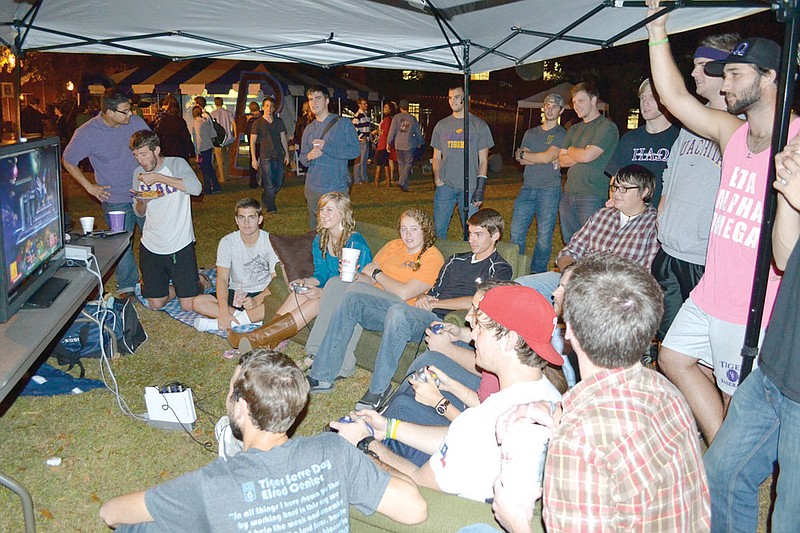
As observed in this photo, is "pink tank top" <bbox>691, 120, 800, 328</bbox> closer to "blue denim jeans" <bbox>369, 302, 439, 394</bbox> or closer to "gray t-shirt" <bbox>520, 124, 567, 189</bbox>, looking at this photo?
"blue denim jeans" <bbox>369, 302, 439, 394</bbox>

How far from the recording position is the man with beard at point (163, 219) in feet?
20.1

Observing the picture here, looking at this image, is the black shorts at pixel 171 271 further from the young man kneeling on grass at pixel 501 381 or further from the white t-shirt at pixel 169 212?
the young man kneeling on grass at pixel 501 381

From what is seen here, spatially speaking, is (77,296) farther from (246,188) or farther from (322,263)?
(246,188)

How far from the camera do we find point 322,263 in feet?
18.3

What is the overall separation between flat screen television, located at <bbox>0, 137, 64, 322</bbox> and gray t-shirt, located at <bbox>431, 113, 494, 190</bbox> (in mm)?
4341

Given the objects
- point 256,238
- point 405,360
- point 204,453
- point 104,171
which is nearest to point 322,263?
point 256,238

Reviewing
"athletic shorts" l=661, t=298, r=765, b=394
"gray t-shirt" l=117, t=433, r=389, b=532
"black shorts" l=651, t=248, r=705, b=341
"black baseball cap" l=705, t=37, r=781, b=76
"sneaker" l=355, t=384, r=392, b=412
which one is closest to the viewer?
"gray t-shirt" l=117, t=433, r=389, b=532

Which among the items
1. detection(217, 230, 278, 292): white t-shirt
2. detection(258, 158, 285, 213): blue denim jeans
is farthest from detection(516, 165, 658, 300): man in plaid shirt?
detection(258, 158, 285, 213): blue denim jeans

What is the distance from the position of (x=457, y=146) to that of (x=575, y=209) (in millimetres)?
1679

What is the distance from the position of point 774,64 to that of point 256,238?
14.3 feet

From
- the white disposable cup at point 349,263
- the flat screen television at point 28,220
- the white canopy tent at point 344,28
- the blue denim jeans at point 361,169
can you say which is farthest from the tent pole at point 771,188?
the blue denim jeans at point 361,169

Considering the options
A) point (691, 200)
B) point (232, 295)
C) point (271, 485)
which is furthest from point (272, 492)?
point (232, 295)

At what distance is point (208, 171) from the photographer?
47.5ft

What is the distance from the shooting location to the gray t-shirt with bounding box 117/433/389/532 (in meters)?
1.99
